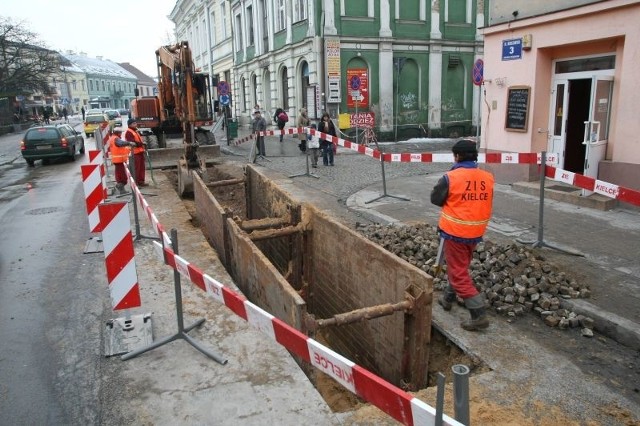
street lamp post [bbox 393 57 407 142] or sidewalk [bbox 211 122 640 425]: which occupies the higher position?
street lamp post [bbox 393 57 407 142]

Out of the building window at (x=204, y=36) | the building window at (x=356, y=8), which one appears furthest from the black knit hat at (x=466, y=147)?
the building window at (x=204, y=36)

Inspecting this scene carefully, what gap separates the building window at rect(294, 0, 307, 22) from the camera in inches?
843

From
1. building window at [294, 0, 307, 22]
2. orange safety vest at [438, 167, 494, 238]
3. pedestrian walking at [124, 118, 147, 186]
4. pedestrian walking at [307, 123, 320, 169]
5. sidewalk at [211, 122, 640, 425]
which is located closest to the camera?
sidewalk at [211, 122, 640, 425]

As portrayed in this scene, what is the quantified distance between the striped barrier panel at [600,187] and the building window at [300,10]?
17046 millimetres

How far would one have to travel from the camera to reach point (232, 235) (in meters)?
5.95

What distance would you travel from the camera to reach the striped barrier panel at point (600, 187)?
542 centimetres

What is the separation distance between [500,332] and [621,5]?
693 centimetres

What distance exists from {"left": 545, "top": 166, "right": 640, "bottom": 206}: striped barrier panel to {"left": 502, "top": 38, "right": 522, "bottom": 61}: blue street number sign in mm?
4787

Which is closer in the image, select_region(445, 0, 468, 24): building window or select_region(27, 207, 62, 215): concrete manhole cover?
select_region(27, 207, 62, 215): concrete manhole cover

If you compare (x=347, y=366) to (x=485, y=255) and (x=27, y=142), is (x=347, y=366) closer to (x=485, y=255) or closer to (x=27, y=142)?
(x=485, y=255)

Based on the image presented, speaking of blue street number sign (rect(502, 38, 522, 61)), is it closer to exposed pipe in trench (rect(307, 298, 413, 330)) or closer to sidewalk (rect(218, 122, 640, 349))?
sidewalk (rect(218, 122, 640, 349))

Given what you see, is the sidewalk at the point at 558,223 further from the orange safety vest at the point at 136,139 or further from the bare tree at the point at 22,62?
the bare tree at the point at 22,62

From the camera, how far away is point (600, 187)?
5883 mm

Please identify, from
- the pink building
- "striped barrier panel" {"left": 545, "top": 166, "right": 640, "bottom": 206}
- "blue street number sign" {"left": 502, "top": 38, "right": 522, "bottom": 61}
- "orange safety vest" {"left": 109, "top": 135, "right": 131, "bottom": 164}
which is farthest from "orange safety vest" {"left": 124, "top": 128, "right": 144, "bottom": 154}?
"striped barrier panel" {"left": 545, "top": 166, "right": 640, "bottom": 206}
